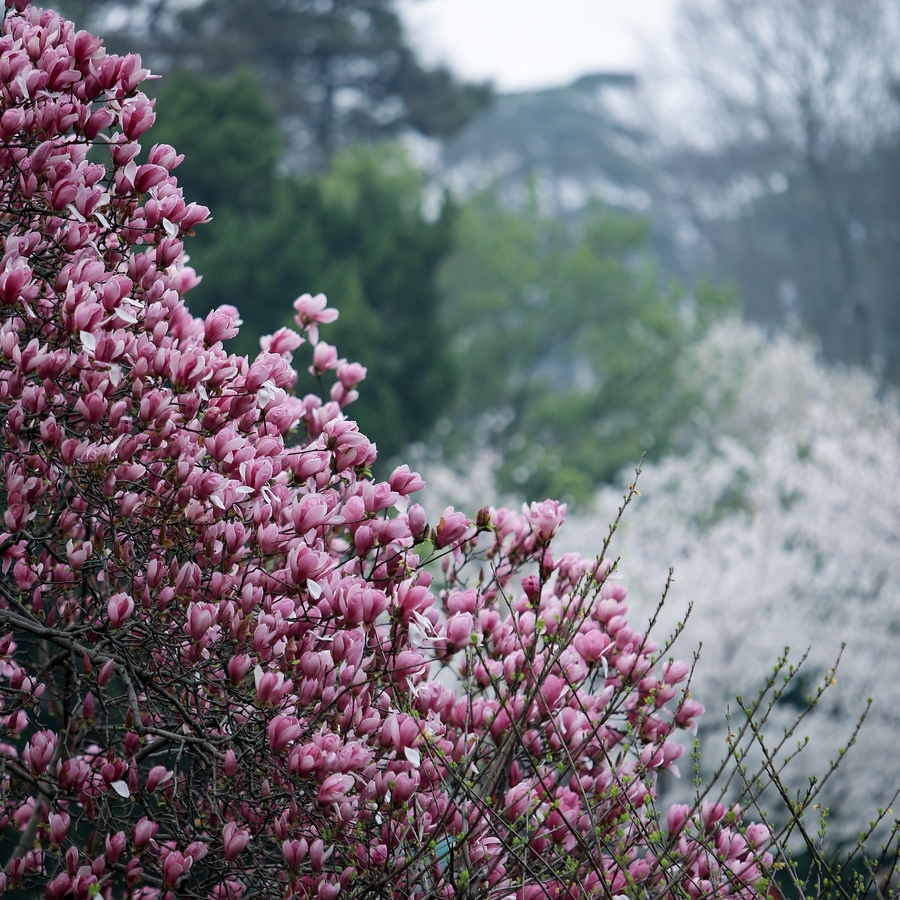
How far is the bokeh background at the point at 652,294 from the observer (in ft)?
26.4

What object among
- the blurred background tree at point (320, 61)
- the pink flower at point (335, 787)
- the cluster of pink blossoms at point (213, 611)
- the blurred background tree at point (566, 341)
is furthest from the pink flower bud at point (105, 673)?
the blurred background tree at point (320, 61)

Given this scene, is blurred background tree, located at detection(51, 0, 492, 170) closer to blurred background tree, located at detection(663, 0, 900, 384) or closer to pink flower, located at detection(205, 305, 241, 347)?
blurred background tree, located at detection(663, 0, 900, 384)

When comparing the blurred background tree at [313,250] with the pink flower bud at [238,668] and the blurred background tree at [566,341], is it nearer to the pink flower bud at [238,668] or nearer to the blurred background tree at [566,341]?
the blurred background tree at [566,341]

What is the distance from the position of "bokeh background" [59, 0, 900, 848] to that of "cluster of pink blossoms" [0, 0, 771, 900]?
371cm

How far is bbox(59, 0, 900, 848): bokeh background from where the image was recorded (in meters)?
8.05

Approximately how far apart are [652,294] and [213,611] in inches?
591

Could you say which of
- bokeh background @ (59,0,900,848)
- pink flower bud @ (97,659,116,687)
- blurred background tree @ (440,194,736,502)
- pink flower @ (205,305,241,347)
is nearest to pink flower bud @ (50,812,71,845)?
pink flower bud @ (97,659,116,687)

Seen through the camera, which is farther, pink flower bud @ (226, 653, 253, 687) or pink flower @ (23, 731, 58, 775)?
pink flower @ (23, 731, 58, 775)

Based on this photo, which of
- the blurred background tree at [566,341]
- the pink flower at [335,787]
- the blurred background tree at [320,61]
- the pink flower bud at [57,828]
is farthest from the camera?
the blurred background tree at [320,61]

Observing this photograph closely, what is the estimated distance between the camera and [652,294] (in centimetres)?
1584

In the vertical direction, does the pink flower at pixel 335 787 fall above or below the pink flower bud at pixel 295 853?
above

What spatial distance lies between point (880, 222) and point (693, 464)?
14973 mm

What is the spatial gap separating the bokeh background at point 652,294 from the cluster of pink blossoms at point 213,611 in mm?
3714

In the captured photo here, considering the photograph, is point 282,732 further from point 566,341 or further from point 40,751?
point 566,341
